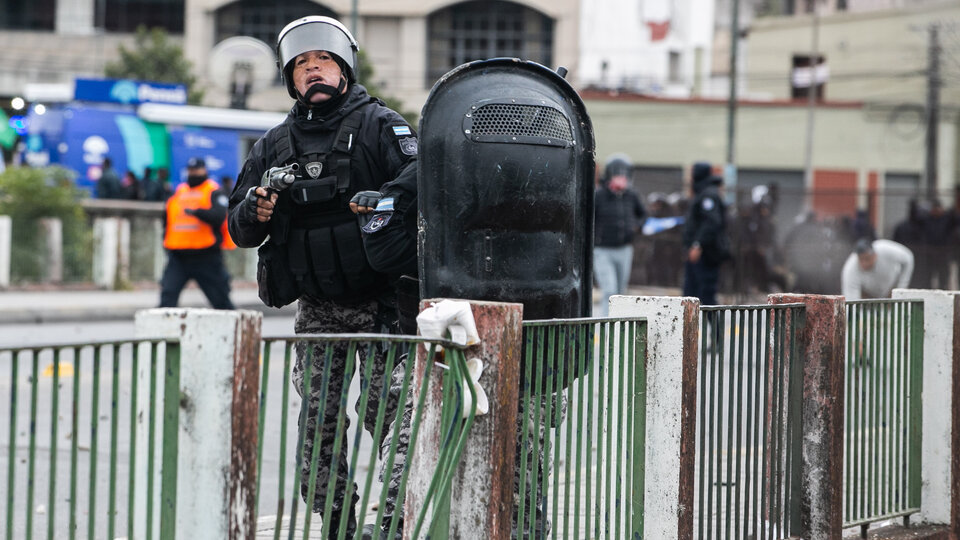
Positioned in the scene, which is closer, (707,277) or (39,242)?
(707,277)

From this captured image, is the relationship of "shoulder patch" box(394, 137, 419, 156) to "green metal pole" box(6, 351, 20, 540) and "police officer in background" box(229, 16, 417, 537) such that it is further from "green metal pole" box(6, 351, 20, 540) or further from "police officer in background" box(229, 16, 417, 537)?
"green metal pole" box(6, 351, 20, 540)

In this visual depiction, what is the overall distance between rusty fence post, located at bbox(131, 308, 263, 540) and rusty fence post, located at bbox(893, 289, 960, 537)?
357cm

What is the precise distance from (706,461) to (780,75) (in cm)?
4839

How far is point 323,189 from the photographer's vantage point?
15.3 feet

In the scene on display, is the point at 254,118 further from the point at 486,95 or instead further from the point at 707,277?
the point at 486,95

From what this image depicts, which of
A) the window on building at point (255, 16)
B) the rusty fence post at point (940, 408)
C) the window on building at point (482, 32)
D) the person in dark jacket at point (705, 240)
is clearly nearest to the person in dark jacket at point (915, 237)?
the person in dark jacket at point (705, 240)

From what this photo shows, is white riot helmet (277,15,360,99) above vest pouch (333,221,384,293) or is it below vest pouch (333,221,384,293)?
above

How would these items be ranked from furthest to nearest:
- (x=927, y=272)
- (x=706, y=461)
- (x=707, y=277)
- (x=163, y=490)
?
(x=927, y=272) < (x=707, y=277) < (x=706, y=461) < (x=163, y=490)

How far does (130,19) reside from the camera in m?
54.5

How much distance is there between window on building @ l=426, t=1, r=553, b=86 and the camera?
51938 mm

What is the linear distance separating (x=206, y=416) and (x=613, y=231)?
1011 centimetres

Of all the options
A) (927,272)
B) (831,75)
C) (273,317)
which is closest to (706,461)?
(273,317)

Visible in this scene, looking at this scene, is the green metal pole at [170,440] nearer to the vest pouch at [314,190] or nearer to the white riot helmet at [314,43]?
the vest pouch at [314,190]

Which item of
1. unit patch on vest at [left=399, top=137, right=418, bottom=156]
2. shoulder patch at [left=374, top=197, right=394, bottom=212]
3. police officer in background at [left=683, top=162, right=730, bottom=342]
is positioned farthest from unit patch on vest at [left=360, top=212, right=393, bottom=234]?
police officer in background at [left=683, top=162, right=730, bottom=342]
